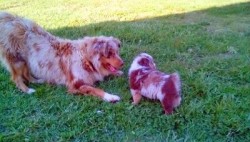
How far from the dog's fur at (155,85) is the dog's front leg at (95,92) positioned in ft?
0.90

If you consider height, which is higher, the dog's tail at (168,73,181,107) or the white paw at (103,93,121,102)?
the dog's tail at (168,73,181,107)

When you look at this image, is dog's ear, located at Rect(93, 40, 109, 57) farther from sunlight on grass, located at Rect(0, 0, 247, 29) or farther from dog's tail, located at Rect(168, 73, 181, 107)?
sunlight on grass, located at Rect(0, 0, 247, 29)

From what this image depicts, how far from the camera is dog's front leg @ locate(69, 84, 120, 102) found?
4.41m

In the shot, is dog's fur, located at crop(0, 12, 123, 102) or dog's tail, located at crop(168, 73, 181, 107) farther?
dog's fur, located at crop(0, 12, 123, 102)

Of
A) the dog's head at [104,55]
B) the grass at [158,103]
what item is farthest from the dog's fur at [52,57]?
the grass at [158,103]

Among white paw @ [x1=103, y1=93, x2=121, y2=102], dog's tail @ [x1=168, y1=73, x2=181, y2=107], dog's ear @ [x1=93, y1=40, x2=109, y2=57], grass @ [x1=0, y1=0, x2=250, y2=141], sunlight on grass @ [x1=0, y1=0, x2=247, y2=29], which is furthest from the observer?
sunlight on grass @ [x1=0, y1=0, x2=247, y2=29]

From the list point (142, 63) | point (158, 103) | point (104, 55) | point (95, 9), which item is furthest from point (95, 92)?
point (95, 9)

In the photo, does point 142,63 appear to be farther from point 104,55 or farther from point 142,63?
point 104,55

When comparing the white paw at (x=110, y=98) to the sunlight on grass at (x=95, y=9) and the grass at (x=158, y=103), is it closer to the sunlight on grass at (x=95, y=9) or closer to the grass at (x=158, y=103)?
the grass at (x=158, y=103)

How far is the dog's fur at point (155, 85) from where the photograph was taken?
393 centimetres

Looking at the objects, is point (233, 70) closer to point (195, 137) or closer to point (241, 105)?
point (241, 105)

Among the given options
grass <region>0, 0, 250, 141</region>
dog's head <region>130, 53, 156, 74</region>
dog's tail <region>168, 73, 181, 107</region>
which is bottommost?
grass <region>0, 0, 250, 141</region>

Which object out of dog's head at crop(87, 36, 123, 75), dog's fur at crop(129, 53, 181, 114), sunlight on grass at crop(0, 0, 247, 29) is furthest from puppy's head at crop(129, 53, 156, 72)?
sunlight on grass at crop(0, 0, 247, 29)

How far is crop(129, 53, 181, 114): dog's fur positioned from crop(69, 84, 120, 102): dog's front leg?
0.27 metres
